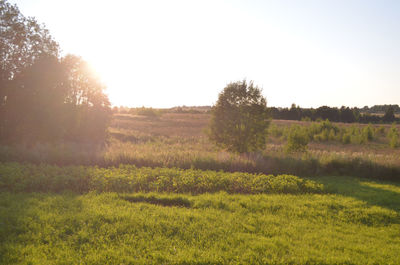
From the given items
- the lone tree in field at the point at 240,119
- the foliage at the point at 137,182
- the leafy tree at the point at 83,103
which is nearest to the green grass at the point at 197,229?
the foliage at the point at 137,182

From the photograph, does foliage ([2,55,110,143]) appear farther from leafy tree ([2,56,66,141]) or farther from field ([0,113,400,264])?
field ([0,113,400,264])

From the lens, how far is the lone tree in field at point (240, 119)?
19.3 m

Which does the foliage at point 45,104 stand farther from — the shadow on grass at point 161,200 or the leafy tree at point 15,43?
the shadow on grass at point 161,200

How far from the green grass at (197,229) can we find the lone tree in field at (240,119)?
31.0 ft

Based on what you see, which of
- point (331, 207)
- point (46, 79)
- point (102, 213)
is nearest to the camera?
point (102, 213)

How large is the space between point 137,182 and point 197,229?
467cm

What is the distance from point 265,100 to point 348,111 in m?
70.6

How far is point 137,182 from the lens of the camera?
10.8 m

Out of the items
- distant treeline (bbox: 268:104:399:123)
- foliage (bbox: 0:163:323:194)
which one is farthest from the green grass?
distant treeline (bbox: 268:104:399:123)

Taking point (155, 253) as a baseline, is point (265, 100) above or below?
above

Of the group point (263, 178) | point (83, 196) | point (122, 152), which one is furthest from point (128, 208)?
point (122, 152)

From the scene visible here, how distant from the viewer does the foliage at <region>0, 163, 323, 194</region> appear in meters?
10.2

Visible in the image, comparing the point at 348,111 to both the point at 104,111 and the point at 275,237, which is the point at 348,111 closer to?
the point at 104,111

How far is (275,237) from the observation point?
20.7ft
